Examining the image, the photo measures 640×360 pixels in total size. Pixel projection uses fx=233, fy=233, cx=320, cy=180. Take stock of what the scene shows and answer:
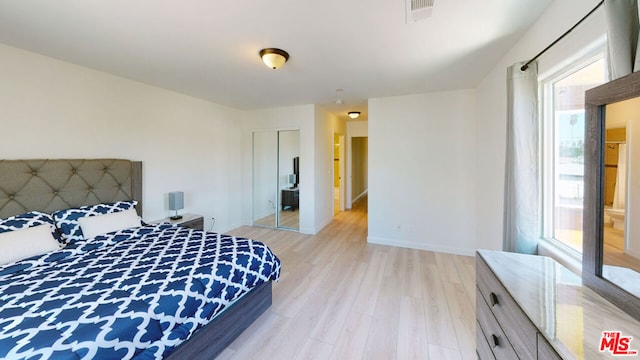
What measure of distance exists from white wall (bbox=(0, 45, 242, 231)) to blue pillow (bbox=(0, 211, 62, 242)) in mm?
642

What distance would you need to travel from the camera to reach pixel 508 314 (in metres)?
1.12

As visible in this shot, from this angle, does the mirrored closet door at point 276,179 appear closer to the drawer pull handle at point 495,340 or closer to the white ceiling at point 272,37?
the white ceiling at point 272,37

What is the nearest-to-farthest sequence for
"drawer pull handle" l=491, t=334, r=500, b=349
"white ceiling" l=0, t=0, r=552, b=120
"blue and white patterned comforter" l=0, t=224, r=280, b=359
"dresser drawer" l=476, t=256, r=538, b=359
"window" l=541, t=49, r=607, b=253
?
1. "dresser drawer" l=476, t=256, r=538, b=359
2. "blue and white patterned comforter" l=0, t=224, r=280, b=359
3. "drawer pull handle" l=491, t=334, r=500, b=349
4. "window" l=541, t=49, r=607, b=253
5. "white ceiling" l=0, t=0, r=552, b=120

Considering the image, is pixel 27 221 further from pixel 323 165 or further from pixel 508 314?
pixel 323 165

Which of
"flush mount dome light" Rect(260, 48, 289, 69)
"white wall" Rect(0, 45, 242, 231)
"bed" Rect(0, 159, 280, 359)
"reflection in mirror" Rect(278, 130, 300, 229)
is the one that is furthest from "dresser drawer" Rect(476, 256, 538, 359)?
"white wall" Rect(0, 45, 242, 231)

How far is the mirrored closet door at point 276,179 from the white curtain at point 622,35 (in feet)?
13.8

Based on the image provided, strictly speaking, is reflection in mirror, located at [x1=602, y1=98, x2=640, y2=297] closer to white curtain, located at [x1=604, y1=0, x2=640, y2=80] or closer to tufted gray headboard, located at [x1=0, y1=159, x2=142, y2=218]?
white curtain, located at [x1=604, y1=0, x2=640, y2=80]

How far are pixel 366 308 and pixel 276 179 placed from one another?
3383 millimetres

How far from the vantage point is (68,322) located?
114 centimetres

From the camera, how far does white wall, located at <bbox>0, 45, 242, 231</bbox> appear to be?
2.29 meters

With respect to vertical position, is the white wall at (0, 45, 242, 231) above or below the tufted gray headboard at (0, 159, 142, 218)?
above

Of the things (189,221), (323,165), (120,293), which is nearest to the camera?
(120,293)

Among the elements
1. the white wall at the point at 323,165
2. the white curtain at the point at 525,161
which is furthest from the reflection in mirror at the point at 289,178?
the white curtain at the point at 525,161

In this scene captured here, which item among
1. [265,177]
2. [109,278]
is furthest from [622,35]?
[265,177]
